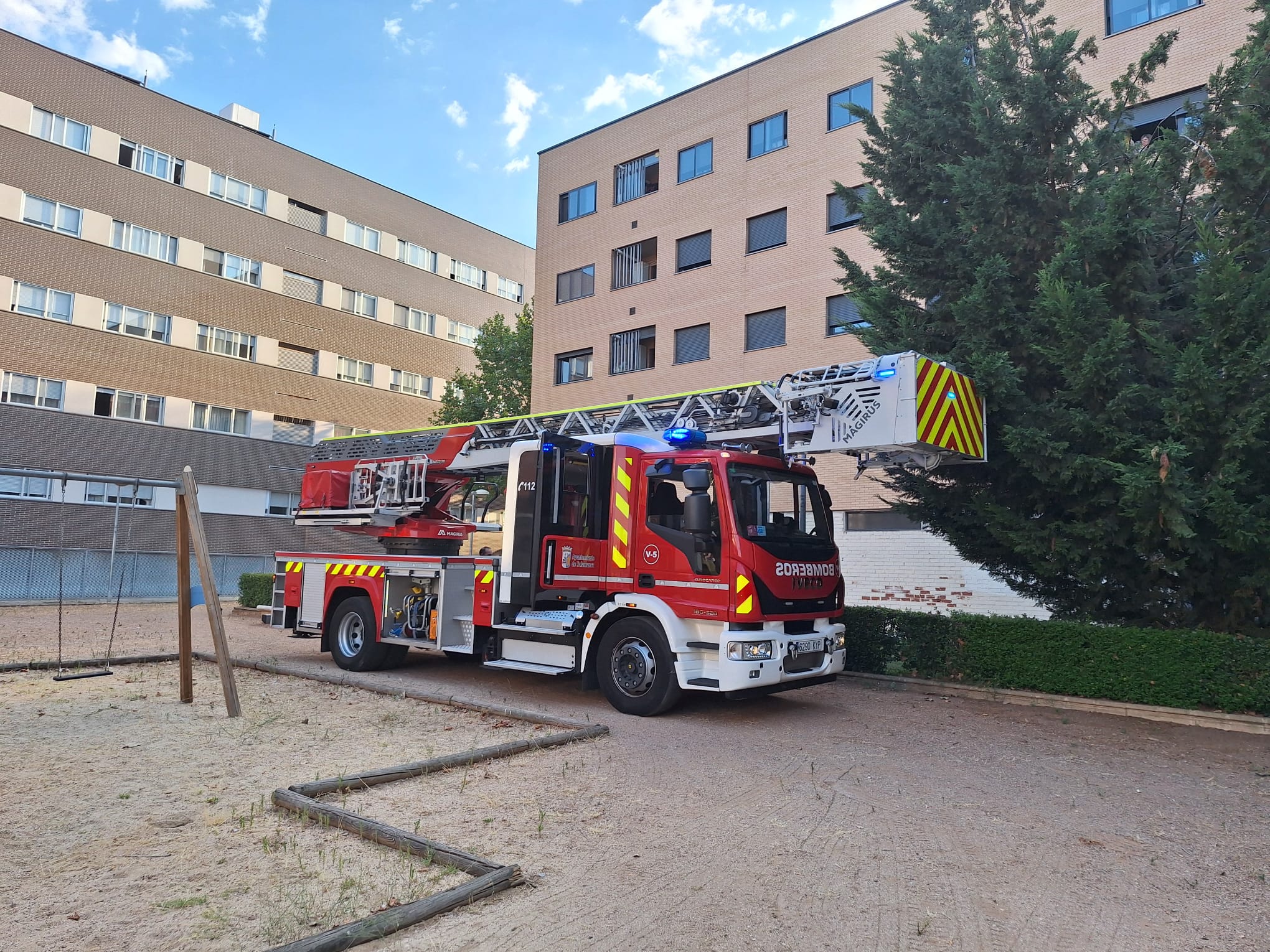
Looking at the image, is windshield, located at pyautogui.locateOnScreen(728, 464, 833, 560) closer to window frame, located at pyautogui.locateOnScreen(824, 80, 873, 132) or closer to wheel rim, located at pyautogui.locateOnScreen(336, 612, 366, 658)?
wheel rim, located at pyautogui.locateOnScreen(336, 612, 366, 658)

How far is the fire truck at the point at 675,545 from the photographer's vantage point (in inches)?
340

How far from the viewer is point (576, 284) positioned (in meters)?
25.9

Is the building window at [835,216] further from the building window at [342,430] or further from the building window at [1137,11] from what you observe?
the building window at [342,430]

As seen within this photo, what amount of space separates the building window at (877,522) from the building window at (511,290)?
2645 centimetres

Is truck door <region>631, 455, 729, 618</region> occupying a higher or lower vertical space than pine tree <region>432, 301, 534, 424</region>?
lower

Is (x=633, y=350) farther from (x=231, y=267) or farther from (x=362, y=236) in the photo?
(x=362, y=236)

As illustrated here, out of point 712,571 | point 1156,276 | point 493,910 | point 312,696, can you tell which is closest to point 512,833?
point 493,910

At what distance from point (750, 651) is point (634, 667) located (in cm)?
130

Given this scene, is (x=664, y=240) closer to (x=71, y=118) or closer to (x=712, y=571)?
(x=712, y=571)

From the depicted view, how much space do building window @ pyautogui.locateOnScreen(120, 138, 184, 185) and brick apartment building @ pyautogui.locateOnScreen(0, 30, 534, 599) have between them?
6cm

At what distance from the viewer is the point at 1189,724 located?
8.97 metres

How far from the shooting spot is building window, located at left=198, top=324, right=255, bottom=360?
29.9 meters

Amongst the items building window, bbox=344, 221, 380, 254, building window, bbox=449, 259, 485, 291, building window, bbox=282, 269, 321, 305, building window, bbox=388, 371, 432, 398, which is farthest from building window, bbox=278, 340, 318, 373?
building window, bbox=449, 259, 485, 291

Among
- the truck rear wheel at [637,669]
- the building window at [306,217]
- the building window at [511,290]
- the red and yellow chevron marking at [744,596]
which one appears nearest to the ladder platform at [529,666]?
the truck rear wheel at [637,669]
